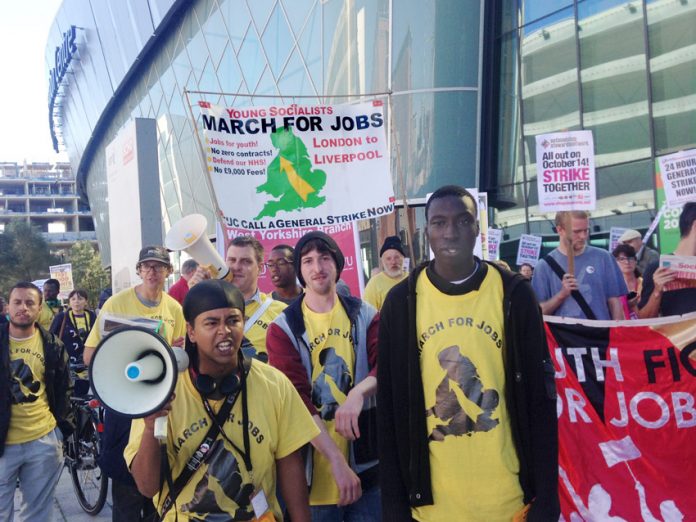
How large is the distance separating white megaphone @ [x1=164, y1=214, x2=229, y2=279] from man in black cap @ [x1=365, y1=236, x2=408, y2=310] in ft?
7.55

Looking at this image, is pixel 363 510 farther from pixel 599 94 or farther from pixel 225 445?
pixel 599 94

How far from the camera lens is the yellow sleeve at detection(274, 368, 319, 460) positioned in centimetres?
264

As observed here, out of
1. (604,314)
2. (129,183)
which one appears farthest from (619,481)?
(129,183)

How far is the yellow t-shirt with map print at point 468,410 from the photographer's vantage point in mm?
2453

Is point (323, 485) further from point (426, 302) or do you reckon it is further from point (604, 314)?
point (604, 314)

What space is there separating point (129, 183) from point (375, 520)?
6.08 m

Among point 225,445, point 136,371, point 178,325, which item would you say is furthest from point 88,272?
point 136,371

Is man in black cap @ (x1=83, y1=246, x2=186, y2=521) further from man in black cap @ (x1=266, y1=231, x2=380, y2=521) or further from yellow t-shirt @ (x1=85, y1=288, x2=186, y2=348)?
man in black cap @ (x1=266, y1=231, x2=380, y2=521)

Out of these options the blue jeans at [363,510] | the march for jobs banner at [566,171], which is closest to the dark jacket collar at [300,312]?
the blue jeans at [363,510]

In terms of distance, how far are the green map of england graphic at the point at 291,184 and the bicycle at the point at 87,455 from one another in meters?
2.50

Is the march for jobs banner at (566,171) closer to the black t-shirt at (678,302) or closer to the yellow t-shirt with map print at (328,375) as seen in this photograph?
the black t-shirt at (678,302)

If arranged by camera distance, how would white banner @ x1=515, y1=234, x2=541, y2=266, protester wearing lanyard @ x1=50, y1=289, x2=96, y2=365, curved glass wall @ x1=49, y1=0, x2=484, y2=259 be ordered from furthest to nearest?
curved glass wall @ x1=49, y1=0, x2=484, y2=259, white banner @ x1=515, y1=234, x2=541, y2=266, protester wearing lanyard @ x1=50, y1=289, x2=96, y2=365

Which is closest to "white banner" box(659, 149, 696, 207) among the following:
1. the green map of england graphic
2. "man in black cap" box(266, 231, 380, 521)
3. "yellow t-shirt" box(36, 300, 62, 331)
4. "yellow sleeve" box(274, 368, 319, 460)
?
the green map of england graphic

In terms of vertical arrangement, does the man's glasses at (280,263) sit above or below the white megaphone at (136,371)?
above
